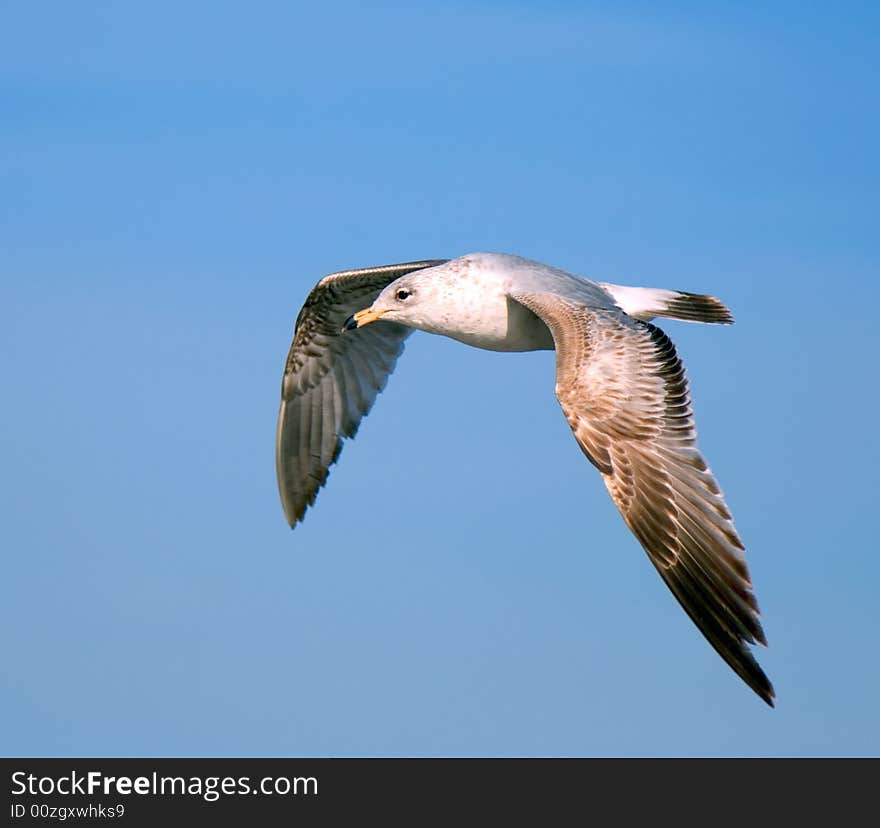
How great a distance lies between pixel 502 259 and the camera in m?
14.3

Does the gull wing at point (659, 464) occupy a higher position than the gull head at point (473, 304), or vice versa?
the gull head at point (473, 304)

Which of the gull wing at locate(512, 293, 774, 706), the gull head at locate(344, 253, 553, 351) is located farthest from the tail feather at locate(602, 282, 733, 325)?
the gull wing at locate(512, 293, 774, 706)

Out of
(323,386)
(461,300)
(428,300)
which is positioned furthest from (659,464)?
(323,386)

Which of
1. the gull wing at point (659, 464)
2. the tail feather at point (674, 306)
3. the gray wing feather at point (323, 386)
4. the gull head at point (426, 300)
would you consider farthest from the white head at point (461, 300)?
the gray wing feather at point (323, 386)

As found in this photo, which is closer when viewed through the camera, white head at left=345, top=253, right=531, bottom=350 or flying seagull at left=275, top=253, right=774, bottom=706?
flying seagull at left=275, top=253, right=774, bottom=706

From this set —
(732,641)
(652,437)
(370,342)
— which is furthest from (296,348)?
(732,641)

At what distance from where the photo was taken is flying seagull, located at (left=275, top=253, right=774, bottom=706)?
1123 centimetres

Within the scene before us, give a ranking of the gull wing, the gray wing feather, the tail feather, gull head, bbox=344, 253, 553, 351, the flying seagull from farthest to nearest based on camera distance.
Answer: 1. the gray wing feather
2. the tail feather
3. gull head, bbox=344, 253, 553, 351
4. the flying seagull
5. the gull wing

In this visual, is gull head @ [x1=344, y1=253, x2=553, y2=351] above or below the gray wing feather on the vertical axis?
below

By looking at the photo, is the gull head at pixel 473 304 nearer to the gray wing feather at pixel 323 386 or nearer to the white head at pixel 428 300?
the white head at pixel 428 300

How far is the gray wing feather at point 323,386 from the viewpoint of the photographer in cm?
1694

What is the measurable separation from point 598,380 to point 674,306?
2777mm

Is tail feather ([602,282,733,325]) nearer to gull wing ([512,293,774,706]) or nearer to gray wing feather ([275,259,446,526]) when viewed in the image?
gull wing ([512,293,774,706])

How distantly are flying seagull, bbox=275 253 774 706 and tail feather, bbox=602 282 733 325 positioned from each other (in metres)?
0.01
